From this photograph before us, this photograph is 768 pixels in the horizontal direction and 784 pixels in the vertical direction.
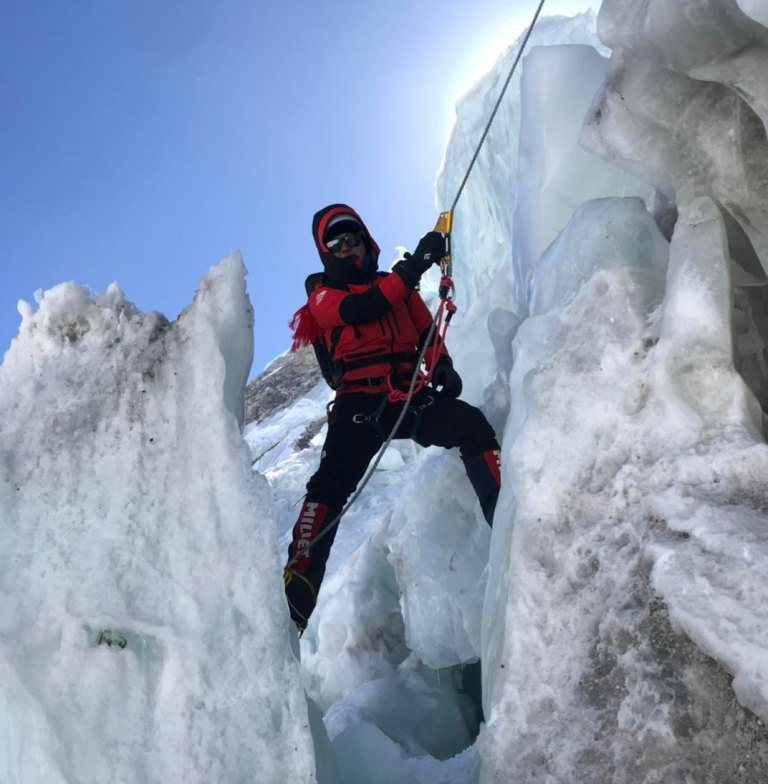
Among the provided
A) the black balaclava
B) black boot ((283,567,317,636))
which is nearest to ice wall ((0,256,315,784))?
black boot ((283,567,317,636))

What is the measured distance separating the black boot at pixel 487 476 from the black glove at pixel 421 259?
0.87m

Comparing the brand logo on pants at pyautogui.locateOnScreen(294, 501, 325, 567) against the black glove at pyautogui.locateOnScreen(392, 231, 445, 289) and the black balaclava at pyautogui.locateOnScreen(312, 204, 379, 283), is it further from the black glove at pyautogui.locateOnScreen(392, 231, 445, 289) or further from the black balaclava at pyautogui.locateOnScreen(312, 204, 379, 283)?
Result: the black balaclava at pyautogui.locateOnScreen(312, 204, 379, 283)

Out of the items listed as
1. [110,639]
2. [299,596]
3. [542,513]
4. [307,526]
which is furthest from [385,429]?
[110,639]

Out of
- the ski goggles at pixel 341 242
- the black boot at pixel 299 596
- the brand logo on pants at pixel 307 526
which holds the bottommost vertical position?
the black boot at pixel 299 596

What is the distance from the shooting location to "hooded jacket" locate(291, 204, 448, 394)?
3.22 metres

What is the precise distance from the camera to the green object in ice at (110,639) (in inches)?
72.6

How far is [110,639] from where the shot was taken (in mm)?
1849

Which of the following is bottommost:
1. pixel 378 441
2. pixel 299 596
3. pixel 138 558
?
pixel 299 596

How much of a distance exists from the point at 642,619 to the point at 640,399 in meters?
0.67

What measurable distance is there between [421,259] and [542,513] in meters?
1.58

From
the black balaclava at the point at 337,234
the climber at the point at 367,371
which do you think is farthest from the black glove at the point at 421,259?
the black balaclava at the point at 337,234

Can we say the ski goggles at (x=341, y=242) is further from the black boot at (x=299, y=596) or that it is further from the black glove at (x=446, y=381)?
the black boot at (x=299, y=596)

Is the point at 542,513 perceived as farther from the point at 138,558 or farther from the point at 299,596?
the point at 138,558

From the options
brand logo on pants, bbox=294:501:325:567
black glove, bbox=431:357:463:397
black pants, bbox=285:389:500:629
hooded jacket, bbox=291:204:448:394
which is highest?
hooded jacket, bbox=291:204:448:394
